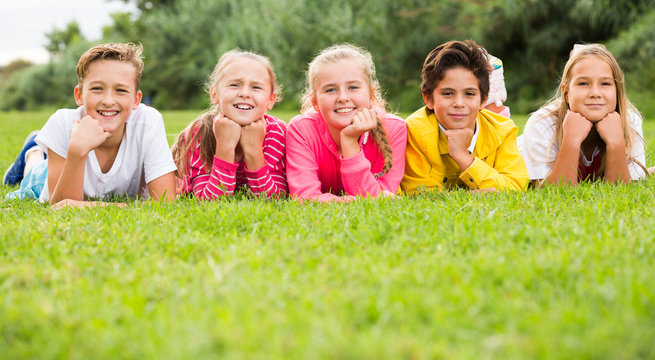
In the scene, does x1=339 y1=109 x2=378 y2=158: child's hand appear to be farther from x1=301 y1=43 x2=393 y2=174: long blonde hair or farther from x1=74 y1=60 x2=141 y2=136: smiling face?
x1=74 y1=60 x2=141 y2=136: smiling face

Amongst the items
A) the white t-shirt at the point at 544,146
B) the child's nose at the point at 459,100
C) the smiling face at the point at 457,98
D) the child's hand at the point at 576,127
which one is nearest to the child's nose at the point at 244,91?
the smiling face at the point at 457,98

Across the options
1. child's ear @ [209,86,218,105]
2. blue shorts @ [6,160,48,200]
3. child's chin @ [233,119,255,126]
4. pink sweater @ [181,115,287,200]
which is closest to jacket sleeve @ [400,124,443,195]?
pink sweater @ [181,115,287,200]

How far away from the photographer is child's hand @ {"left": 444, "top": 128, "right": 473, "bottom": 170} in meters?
4.11

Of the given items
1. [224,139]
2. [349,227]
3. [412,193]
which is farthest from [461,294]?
[224,139]

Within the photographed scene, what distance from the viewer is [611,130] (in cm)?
426

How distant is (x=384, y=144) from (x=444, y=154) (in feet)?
1.66

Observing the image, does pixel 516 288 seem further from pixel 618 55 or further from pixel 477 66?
Result: pixel 618 55

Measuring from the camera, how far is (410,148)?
4457 mm

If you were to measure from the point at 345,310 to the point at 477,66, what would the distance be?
273cm

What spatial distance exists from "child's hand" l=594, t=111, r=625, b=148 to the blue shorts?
4.46m

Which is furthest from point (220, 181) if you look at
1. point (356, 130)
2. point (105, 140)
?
point (356, 130)

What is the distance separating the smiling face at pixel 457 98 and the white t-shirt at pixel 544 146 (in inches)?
A: 26.1

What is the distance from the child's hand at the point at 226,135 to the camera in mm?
4090

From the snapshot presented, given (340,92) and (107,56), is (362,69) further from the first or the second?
(107,56)
